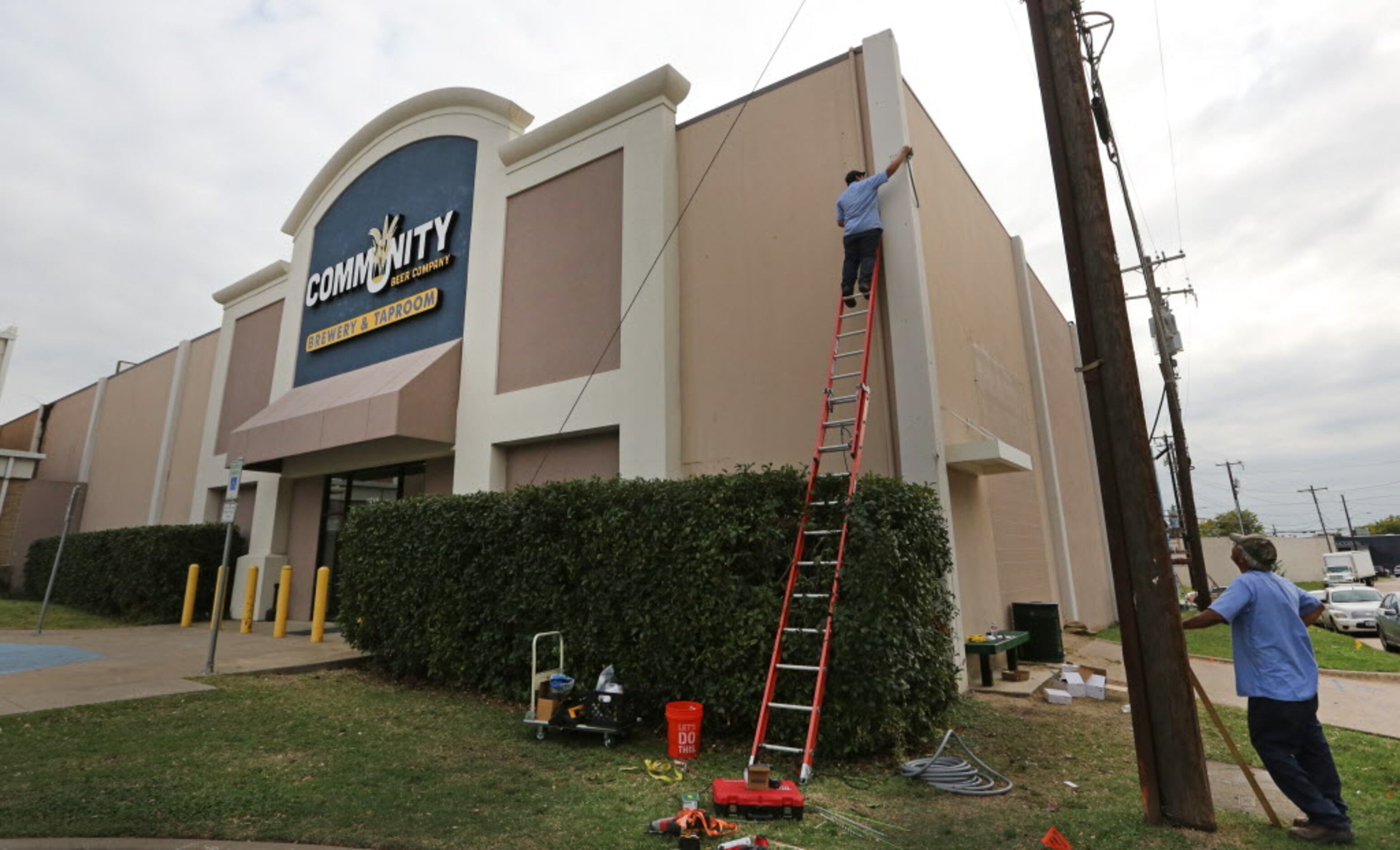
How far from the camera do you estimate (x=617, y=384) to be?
35.6ft

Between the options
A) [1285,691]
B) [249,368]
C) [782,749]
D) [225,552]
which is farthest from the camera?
[249,368]

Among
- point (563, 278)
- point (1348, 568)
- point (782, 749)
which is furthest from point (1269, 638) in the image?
point (1348, 568)

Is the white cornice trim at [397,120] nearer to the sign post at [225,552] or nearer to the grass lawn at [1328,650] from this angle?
the sign post at [225,552]

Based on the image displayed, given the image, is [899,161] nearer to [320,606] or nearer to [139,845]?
[139,845]

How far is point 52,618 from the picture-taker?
1573 centimetres

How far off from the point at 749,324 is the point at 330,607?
11217mm

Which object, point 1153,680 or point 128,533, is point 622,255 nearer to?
point 1153,680

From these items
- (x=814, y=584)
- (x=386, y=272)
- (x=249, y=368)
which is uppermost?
(x=386, y=272)

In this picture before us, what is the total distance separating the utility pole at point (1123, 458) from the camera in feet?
15.1

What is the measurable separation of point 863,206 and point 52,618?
19.2 meters

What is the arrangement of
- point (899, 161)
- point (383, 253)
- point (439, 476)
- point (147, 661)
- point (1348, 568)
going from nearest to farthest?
point (899, 161) < point (147, 661) < point (439, 476) < point (383, 253) < point (1348, 568)

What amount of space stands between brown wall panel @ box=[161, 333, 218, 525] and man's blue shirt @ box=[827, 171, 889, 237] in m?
19.7

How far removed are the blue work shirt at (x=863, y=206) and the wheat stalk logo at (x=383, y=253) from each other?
10.7 meters

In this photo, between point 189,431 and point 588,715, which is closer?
point 588,715
